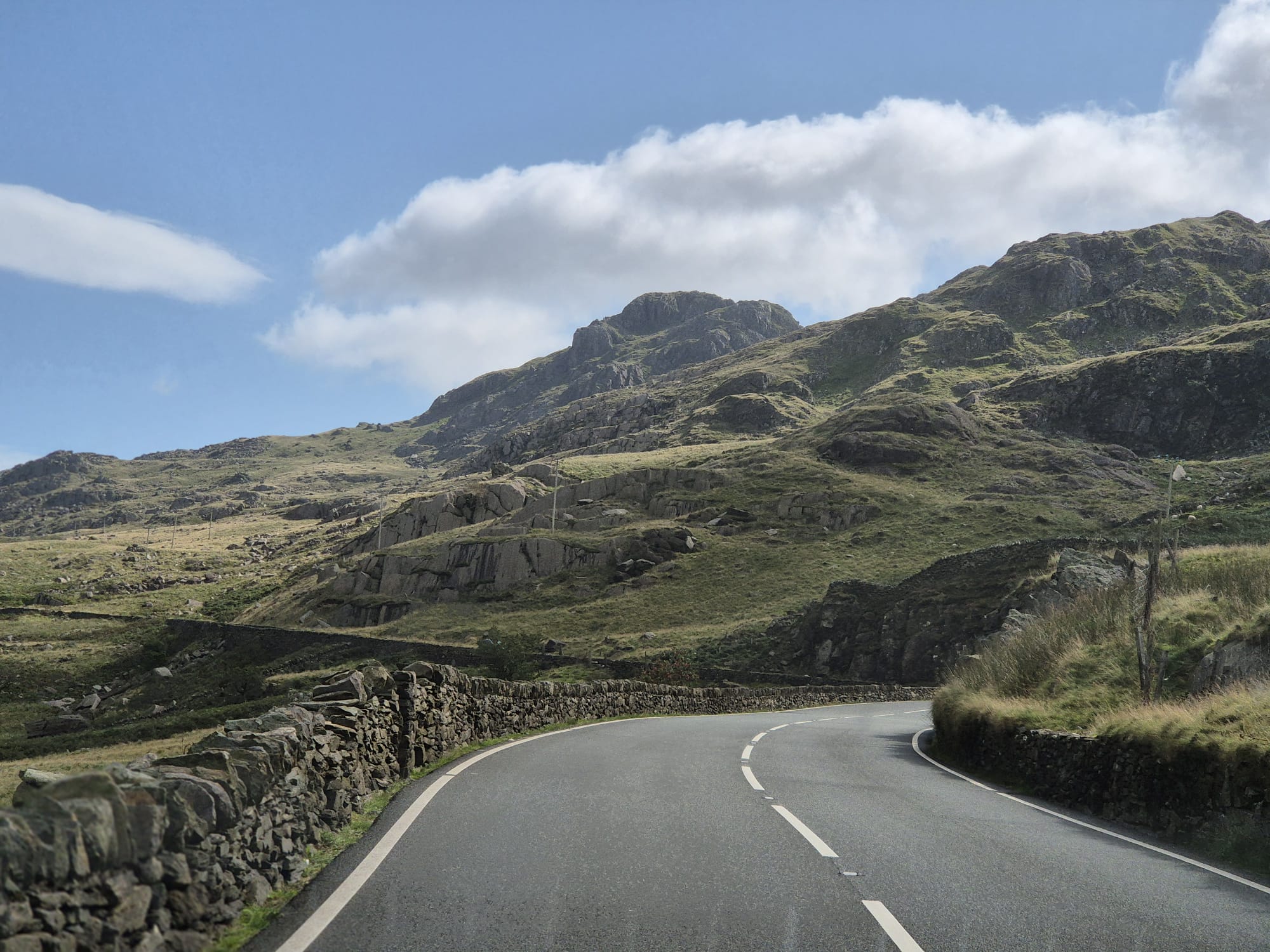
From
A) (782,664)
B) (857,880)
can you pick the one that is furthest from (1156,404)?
(857,880)

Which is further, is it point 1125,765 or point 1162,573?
point 1162,573

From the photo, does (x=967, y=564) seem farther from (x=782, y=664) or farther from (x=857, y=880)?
(x=857, y=880)

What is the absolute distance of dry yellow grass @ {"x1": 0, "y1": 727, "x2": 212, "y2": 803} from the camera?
2739 centimetres

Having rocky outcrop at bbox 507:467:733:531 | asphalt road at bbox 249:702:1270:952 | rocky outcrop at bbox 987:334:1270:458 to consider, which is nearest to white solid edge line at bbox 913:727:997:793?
asphalt road at bbox 249:702:1270:952

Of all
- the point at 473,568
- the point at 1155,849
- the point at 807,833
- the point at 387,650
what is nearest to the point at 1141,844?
the point at 1155,849

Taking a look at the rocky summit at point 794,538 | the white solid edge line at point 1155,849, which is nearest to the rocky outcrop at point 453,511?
the rocky summit at point 794,538

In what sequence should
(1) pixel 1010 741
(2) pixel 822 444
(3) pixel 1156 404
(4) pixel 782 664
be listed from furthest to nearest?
(3) pixel 1156 404, (2) pixel 822 444, (4) pixel 782 664, (1) pixel 1010 741

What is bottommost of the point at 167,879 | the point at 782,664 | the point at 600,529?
the point at 782,664

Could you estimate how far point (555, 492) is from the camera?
109875 millimetres

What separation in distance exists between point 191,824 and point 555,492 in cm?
10421

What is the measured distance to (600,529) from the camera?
10350cm

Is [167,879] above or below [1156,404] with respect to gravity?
below

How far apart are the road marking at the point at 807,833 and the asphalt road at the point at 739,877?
0.06m

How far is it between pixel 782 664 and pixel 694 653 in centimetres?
611
